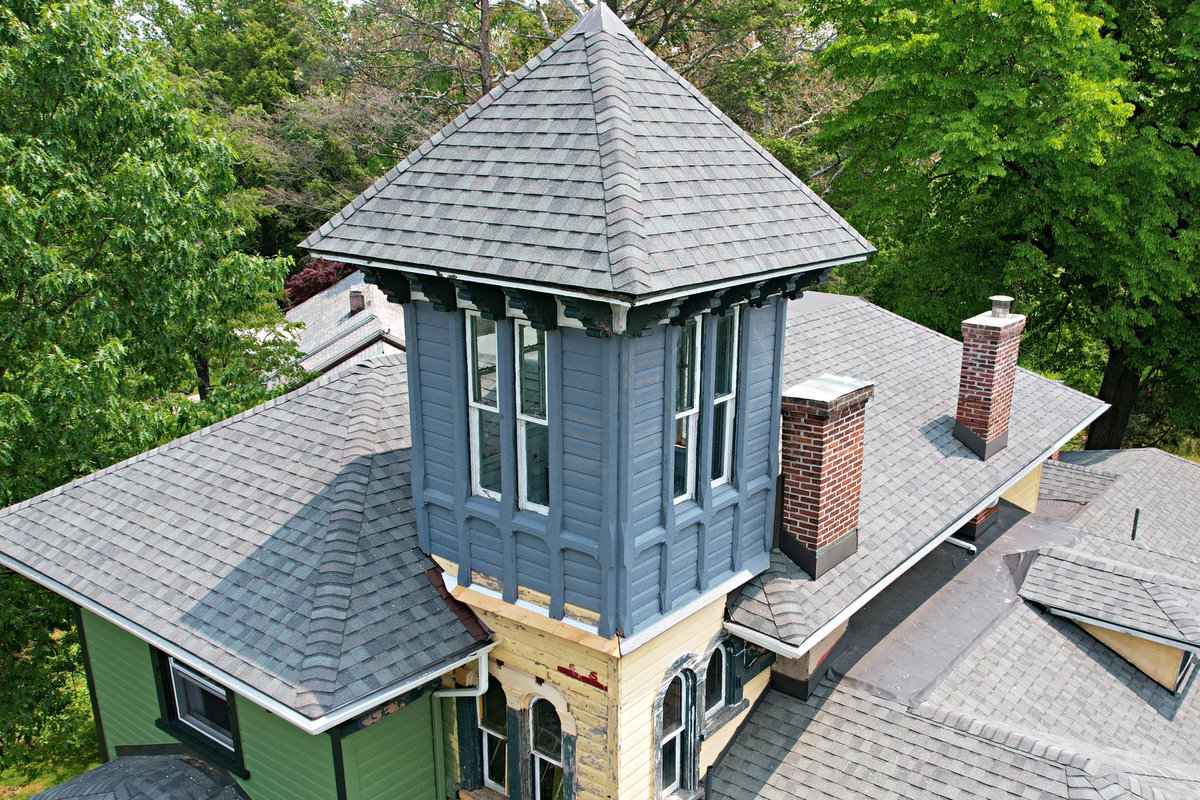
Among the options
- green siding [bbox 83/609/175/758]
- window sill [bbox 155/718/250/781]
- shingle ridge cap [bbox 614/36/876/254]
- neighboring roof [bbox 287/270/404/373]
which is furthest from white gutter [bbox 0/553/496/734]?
neighboring roof [bbox 287/270/404/373]

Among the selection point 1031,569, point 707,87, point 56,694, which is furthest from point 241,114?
point 1031,569

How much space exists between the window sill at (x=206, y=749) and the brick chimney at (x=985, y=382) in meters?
9.92

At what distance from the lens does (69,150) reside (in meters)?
14.4

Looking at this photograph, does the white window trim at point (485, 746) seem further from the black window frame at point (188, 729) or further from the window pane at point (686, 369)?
the window pane at point (686, 369)

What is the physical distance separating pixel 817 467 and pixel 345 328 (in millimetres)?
25268

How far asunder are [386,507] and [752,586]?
3796 mm

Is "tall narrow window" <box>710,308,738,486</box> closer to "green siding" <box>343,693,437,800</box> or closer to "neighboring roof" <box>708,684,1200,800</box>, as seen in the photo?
"neighboring roof" <box>708,684,1200,800</box>

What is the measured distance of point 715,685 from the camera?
369 inches

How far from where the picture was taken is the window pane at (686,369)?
766cm

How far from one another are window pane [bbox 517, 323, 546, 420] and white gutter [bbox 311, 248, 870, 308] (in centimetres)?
75

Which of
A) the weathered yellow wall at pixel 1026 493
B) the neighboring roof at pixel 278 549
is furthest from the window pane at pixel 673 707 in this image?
the weathered yellow wall at pixel 1026 493

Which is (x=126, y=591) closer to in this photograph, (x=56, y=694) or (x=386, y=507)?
(x=386, y=507)

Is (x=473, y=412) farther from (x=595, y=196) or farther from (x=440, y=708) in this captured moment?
(x=440, y=708)

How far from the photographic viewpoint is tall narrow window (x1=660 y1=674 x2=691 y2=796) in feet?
28.4
